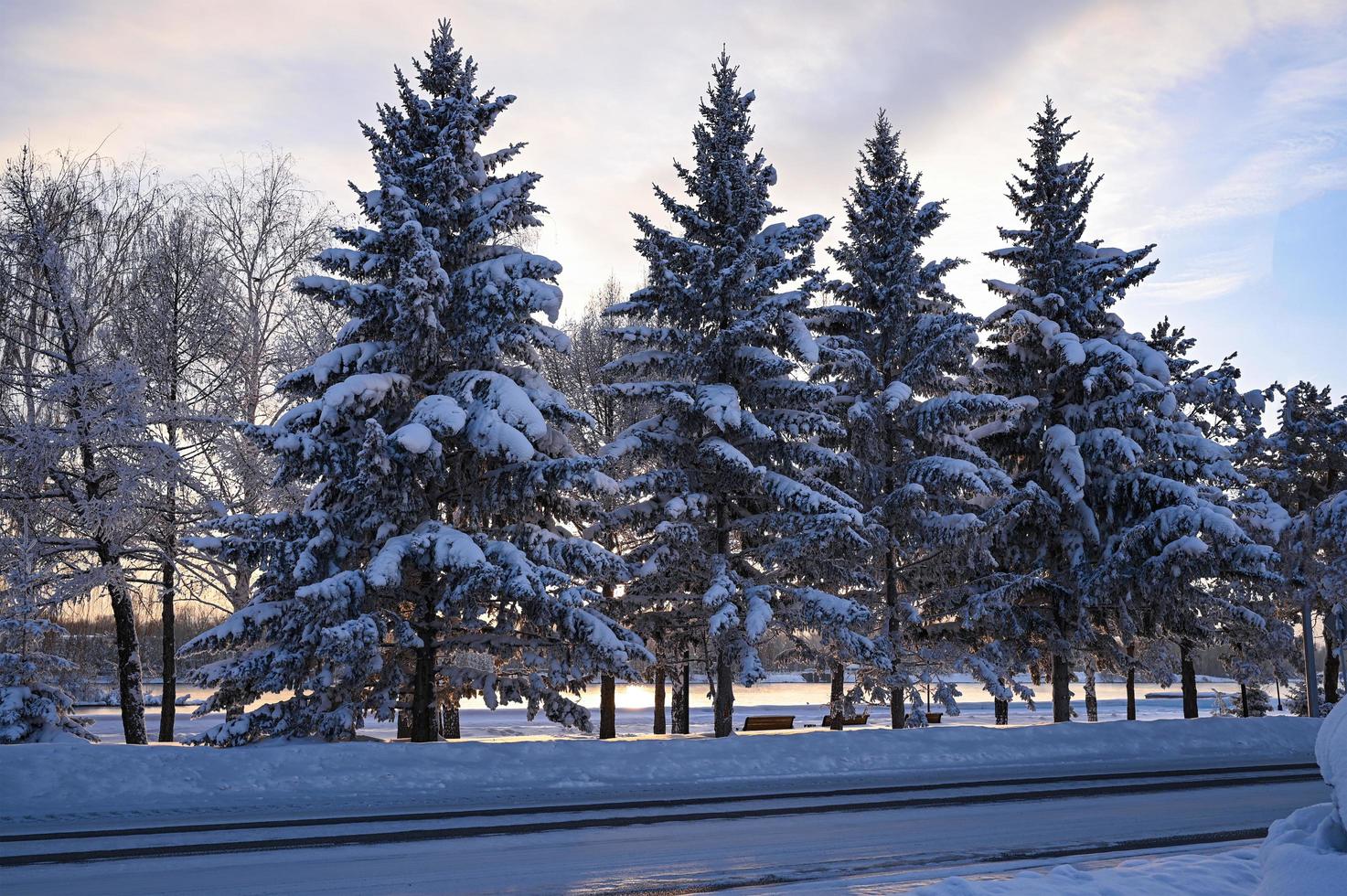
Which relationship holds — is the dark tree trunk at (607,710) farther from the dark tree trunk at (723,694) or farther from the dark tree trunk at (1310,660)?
the dark tree trunk at (1310,660)

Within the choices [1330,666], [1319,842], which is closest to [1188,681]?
[1330,666]

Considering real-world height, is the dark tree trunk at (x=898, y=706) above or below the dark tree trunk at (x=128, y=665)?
below

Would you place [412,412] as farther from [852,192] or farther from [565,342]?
[852,192]

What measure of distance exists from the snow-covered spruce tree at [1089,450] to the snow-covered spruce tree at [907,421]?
1220 mm

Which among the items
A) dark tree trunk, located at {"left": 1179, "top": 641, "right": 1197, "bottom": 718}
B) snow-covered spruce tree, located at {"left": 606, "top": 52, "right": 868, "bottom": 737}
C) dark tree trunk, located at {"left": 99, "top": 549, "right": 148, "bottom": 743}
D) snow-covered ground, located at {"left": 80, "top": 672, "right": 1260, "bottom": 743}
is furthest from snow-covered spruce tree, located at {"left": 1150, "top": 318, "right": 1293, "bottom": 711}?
dark tree trunk, located at {"left": 99, "top": 549, "right": 148, "bottom": 743}

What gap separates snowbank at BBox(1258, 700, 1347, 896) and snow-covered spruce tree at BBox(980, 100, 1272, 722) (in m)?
15.8

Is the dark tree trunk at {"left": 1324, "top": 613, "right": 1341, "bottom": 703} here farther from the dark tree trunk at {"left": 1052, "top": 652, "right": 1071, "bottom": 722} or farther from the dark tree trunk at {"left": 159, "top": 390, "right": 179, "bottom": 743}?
the dark tree trunk at {"left": 159, "top": 390, "right": 179, "bottom": 743}

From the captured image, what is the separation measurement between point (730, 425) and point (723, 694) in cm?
528

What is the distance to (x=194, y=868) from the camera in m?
7.61

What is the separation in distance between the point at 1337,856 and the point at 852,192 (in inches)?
809

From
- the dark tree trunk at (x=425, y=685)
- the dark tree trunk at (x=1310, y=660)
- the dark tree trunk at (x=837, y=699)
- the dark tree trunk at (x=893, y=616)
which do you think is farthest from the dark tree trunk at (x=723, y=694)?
the dark tree trunk at (x=1310, y=660)

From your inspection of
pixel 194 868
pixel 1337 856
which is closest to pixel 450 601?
pixel 194 868

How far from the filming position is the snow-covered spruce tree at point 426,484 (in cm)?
1454

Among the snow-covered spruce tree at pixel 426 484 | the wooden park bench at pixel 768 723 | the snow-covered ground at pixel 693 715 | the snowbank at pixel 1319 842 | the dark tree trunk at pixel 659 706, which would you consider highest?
the snow-covered spruce tree at pixel 426 484
